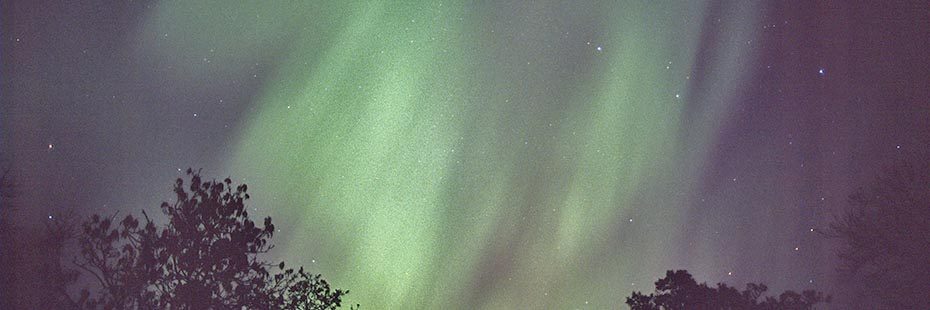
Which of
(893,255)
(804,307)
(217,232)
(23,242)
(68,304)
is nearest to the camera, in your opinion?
(23,242)

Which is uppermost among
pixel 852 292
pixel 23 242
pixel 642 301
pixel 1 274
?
pixel 642 301

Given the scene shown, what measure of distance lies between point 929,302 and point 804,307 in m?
5.86

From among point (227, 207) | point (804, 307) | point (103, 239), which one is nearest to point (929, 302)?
point (804, 307)

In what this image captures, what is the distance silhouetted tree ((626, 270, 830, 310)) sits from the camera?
25078 millimetres

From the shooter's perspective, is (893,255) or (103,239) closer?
(103,239)

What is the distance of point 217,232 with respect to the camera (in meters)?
19.4

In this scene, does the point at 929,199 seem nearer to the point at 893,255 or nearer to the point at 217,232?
the point at 893,255

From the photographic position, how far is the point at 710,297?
2509 cm

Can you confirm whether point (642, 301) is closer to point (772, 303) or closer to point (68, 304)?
point (772, 303)

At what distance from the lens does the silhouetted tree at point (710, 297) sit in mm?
25078

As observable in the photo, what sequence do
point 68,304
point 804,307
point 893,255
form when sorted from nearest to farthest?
point 68,304 < point 893,255 < point 804,307

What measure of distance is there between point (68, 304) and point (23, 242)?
100 inches

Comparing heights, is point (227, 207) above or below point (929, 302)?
above

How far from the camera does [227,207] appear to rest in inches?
771
